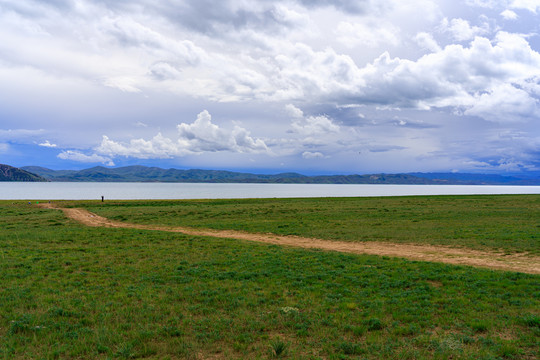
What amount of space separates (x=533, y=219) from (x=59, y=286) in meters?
49.1

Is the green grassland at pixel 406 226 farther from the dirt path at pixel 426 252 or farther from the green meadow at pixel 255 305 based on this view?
the green meadow at pixel 255 305

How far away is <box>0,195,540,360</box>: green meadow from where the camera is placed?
30.9 ft

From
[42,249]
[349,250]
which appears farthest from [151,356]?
[42,249]

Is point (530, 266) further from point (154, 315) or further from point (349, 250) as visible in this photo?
point (154, 315)

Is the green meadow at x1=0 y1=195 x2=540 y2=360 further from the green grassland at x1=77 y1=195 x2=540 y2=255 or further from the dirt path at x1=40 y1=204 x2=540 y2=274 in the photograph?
the green grassland at x1=77 y1=195 x2=540 y2=255

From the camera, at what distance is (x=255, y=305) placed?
42.1 ft

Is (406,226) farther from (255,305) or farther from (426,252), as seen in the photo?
(255,305)

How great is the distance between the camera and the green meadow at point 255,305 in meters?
9.41

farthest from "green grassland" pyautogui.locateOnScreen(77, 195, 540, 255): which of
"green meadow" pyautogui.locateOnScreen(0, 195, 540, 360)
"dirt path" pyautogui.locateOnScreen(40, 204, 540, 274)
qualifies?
"green meadow" pyautogui.locateOnScreen(0, 195, 540, 360)

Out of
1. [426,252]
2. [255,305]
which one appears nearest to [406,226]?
[426,252]

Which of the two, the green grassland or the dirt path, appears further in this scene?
the green grassland

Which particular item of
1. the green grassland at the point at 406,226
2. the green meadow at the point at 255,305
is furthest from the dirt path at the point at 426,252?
the green meadow at the point at 255,305

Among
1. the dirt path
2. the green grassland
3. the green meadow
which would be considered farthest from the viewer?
the green grassland

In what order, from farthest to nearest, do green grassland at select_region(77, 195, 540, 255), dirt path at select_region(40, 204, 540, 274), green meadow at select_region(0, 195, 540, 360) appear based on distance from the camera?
green grassland at select_region(77, 195, 540, 255) < dirt path at select_region(40, 204, 540, 274) < green meadow at select_region(0, 195, 540, 360)
